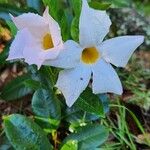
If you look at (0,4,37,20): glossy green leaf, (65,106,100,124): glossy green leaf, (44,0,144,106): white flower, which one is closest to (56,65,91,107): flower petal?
(44,0,144,106): white flower

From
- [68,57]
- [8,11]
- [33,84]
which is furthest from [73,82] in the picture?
[8,11]

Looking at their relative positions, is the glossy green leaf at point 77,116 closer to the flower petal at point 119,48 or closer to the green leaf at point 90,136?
the green leaf at point 90,136

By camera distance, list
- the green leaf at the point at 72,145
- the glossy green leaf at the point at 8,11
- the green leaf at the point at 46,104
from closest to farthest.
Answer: the green leaf at the point at 72,145
the green leaf at the point at 46,104
the glossy green leaf at the point at 8,11

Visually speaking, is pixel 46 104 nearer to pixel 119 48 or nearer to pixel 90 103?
pixel 90 103

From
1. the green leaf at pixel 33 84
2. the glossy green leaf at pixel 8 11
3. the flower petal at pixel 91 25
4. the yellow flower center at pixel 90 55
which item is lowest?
the green leaf at pixel 33 84

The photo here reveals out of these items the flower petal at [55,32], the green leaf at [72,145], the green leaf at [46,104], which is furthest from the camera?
the green leaf at [46,104]

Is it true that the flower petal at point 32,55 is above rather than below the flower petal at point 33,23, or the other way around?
below

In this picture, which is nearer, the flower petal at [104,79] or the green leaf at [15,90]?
the flower petal at [104,79]

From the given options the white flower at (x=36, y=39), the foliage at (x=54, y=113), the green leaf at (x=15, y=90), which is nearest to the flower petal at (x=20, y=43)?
the white flower at (x=36, y=39)
